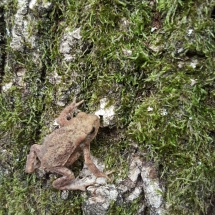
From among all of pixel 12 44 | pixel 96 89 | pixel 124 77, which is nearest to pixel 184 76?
pixel 124 77

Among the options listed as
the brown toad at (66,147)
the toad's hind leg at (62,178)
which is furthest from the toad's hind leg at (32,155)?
the toad's hind leg at (62,178)

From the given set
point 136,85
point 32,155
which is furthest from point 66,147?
→ point 136,85

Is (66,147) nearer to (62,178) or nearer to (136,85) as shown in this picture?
(62,178)

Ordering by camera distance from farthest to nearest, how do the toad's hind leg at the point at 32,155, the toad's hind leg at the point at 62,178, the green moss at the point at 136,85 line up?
1. the toad's hind leg at the point at 32,155
2. the toad's hind leg at the point at 62,178
3. the green moss at the point at 136,85

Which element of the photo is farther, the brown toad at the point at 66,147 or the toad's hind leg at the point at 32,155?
the toad's hind leg at the point at 32,155

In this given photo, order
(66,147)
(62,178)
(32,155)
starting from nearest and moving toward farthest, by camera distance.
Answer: (62,178) < (32,155) < (66,147)

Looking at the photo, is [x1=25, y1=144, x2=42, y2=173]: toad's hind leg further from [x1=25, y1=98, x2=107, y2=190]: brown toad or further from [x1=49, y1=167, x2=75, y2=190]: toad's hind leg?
[x1=49, y1=167, x2=75, y2=190]: toad's hind leg

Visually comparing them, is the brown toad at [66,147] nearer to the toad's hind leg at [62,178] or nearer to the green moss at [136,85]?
the toad's hind leg at [62,178]
